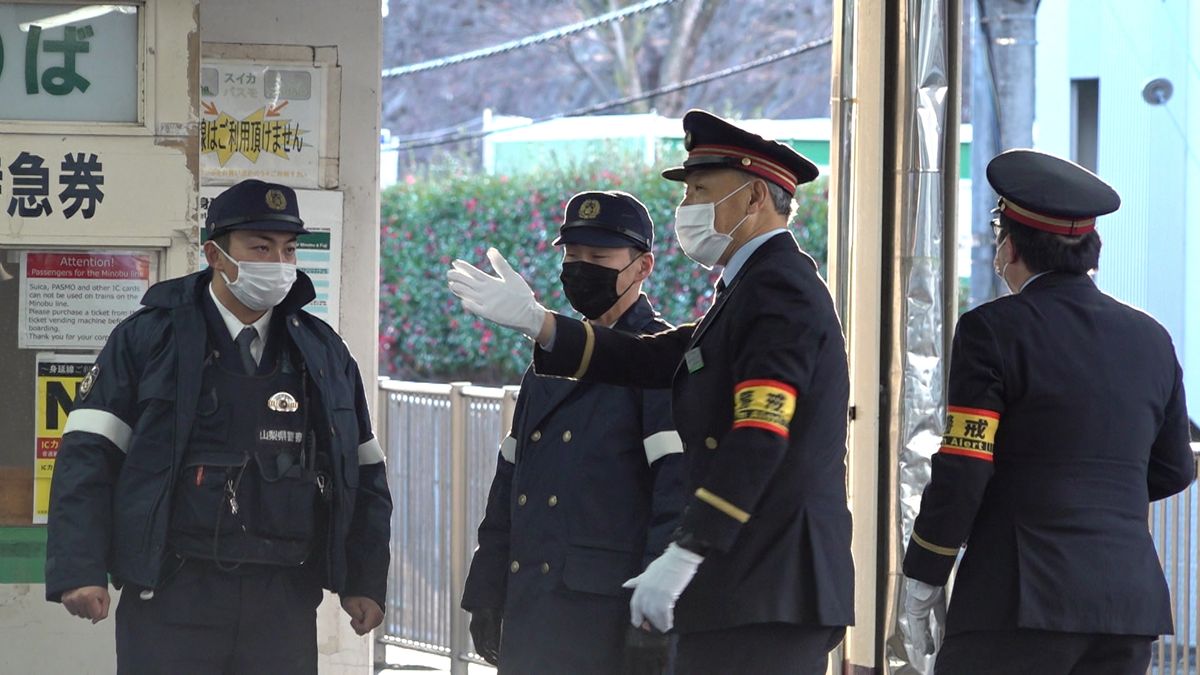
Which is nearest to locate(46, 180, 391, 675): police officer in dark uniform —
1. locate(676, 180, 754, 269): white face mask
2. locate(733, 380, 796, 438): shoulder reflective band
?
locate(676, 180, 754, 269): white face mask

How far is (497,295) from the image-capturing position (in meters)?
3.81

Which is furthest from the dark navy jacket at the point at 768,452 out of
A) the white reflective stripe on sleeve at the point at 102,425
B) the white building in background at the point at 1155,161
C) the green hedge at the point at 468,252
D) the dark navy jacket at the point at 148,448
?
the green hedge at the point at 468,252

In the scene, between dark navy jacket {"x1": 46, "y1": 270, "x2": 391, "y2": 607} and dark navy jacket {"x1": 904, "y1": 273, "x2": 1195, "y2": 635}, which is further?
dark navy jacket {"x1": 46, "y1": 270, "x2": 391, "y2": 607}

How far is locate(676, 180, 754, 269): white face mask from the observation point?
3.75 m

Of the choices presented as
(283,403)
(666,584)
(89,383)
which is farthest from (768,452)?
(89,383)

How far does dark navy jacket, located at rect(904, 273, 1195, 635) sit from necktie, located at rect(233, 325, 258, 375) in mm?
1735

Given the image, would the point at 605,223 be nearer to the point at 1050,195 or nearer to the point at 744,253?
the point at 744,253

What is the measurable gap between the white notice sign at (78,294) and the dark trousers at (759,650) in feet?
7.28

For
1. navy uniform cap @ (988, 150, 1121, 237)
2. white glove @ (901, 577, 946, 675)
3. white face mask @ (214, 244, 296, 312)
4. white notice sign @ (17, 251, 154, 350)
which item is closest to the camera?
navy uniform cap @ (988, 150, 1121, 237)

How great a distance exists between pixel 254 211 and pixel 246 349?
36cm

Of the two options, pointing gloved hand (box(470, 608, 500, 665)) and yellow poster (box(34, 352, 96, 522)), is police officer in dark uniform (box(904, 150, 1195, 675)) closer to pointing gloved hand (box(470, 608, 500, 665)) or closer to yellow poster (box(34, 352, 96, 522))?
pointing gloved hand (box(470, 608, 500, 665))

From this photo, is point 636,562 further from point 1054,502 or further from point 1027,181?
point 1027,181

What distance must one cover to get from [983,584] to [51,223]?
2.80 meters

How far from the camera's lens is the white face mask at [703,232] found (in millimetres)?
3754
